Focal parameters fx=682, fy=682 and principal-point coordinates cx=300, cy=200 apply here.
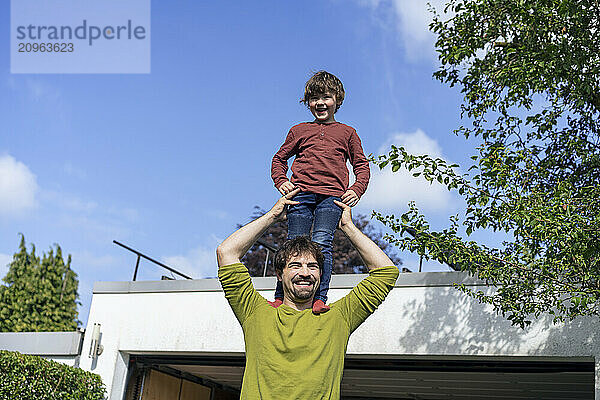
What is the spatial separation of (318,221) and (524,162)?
166 inches

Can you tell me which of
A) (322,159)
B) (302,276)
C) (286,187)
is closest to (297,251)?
(302,276)

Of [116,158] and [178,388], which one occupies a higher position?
[116,158]

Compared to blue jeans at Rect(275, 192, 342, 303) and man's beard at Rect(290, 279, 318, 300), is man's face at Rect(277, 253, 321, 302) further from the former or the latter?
blue jeans at Rect(275, 192, 342, 303)

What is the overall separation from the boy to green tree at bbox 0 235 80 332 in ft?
57.3

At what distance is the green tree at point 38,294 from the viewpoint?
19359mm

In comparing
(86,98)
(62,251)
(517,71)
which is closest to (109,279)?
(517,71)

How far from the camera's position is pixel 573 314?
5.85 metres

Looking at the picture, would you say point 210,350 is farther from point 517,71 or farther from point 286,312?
point 286,312

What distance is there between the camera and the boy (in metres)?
3.24

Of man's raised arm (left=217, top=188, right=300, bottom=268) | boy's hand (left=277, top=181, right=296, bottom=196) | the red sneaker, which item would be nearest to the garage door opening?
boy's hand (left=277, top=181, right=296, bottom=196)

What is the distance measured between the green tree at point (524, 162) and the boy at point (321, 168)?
2472 mm

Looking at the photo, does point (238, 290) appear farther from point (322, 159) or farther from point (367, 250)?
point (322, 159)

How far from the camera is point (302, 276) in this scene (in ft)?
9.55

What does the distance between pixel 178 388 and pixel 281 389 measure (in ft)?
27.0
